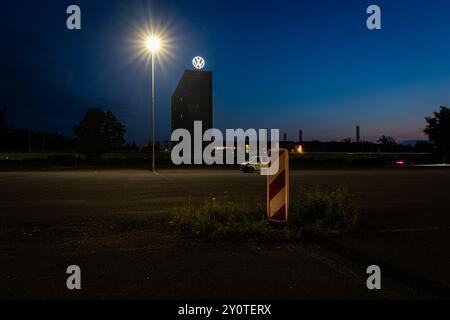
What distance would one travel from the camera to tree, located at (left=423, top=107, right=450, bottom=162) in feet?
209

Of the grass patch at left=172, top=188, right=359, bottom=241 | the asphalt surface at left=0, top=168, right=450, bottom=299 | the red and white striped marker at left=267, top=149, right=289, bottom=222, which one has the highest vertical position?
the red and white striped marker at left=267, top=149, right=289, bottom=222

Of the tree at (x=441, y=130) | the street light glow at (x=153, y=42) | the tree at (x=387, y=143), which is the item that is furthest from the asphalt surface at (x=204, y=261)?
the tree at (x=387, y=143)

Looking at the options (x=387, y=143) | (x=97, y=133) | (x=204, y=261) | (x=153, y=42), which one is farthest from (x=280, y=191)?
(x=387, y=143)

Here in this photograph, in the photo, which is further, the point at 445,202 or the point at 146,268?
the point at 445,202

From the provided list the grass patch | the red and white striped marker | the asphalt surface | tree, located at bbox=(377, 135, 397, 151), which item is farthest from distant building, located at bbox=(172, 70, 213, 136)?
the red and white striped marker

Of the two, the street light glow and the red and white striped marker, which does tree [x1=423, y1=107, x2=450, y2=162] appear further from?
the red and white striped marker

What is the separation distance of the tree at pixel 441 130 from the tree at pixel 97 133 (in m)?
52.2

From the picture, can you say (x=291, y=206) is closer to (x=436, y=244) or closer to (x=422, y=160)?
(x=436, y=244)

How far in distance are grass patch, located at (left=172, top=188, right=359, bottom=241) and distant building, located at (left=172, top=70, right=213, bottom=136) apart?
5018 inches

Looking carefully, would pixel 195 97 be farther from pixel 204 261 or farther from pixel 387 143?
pixel 204 261

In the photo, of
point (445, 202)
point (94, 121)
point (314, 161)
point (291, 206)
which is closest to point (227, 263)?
point (291, 206)

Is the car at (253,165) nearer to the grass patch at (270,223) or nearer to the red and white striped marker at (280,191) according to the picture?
the grass patch at (270,223)

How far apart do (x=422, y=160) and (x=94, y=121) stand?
180 feet
